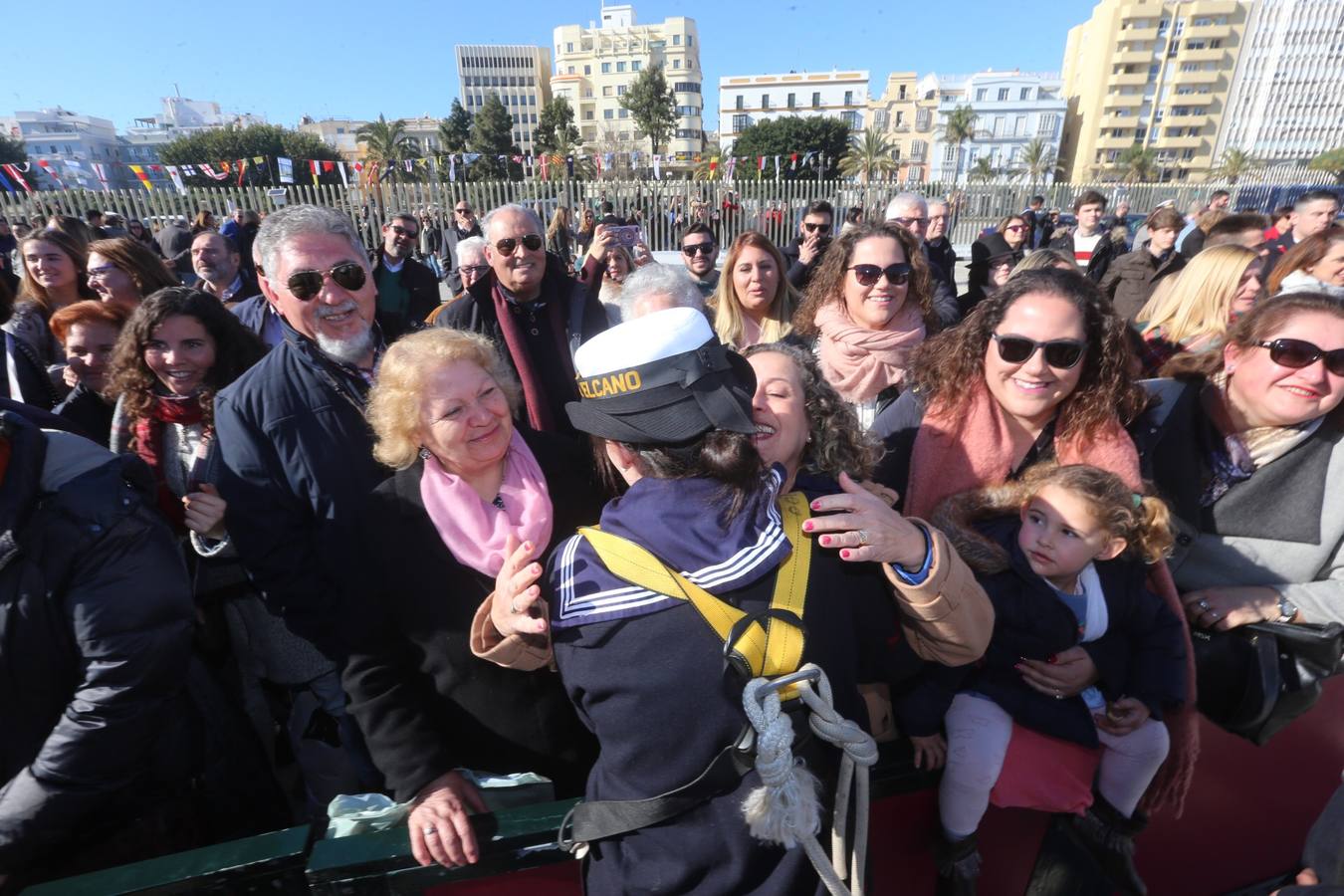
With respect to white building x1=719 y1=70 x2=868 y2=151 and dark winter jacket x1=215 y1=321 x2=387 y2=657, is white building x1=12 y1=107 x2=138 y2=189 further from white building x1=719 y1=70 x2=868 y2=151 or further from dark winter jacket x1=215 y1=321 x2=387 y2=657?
dark winter jacket x1=215 y1=321 x2=387 y2=657

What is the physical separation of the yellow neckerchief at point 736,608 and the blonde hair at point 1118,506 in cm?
109

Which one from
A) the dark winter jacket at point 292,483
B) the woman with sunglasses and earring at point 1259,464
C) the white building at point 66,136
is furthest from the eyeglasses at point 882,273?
the white building at point 66,136

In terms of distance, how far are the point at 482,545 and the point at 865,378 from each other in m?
2.09

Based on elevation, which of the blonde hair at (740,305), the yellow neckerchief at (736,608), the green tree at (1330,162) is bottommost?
the yellow neckerchief at (736,608)

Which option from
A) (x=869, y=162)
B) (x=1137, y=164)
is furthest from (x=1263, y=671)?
(x=1137, y=164)

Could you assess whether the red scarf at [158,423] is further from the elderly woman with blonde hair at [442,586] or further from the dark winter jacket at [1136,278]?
the dark winter jacket at [1136,278]

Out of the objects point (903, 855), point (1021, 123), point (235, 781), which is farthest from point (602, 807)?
point (1021, 123)

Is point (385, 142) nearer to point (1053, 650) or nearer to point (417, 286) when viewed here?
point (417, 286)

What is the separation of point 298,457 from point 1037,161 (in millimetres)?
86517

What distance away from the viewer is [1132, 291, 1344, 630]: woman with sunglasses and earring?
6.79ft

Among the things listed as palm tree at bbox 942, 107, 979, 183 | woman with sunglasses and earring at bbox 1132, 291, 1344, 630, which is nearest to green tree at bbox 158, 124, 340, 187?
palm tree at bbox 942, 107, 979, 183

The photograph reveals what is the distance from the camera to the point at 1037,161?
7069 centimetres

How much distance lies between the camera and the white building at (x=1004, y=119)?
76688 mm

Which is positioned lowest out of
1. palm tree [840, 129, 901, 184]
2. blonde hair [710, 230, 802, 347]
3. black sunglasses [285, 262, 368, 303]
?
blonde hair [710, 230, 802, 347]
